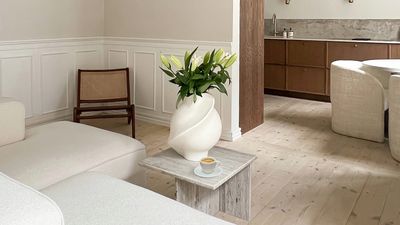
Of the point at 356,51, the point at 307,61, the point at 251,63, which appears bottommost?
the point at 251,63

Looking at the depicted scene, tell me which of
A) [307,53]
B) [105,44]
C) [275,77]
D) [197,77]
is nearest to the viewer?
[197,77]

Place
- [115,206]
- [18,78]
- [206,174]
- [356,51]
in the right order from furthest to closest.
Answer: [356,51], [18,78], [206,174], [115,206]

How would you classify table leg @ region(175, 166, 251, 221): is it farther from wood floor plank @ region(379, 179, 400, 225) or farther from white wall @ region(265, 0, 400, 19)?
white wall @ region(265, 0, 400, 19)

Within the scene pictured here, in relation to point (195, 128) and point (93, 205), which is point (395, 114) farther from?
point (93, 205)

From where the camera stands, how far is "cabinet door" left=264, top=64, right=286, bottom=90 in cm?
603

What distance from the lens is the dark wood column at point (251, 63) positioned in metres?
3.90

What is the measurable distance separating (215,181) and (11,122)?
1.30 meters

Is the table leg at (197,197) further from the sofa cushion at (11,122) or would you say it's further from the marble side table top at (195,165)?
the sofa cushion at (11,122)

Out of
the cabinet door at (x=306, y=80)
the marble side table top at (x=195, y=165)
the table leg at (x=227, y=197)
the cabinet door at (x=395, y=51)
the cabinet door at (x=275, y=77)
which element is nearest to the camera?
the marble side table top at (x=195, y=165)

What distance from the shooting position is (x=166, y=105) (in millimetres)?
4348

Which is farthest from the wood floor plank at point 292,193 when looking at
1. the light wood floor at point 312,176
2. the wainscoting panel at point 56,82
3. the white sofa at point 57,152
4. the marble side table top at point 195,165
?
the wainscoting panel at point 56,82

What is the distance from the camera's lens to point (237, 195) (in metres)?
2.18

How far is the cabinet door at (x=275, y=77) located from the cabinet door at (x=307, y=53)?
0.68 ft

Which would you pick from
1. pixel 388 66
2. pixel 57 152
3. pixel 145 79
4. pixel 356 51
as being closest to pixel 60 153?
pixel 57 152
